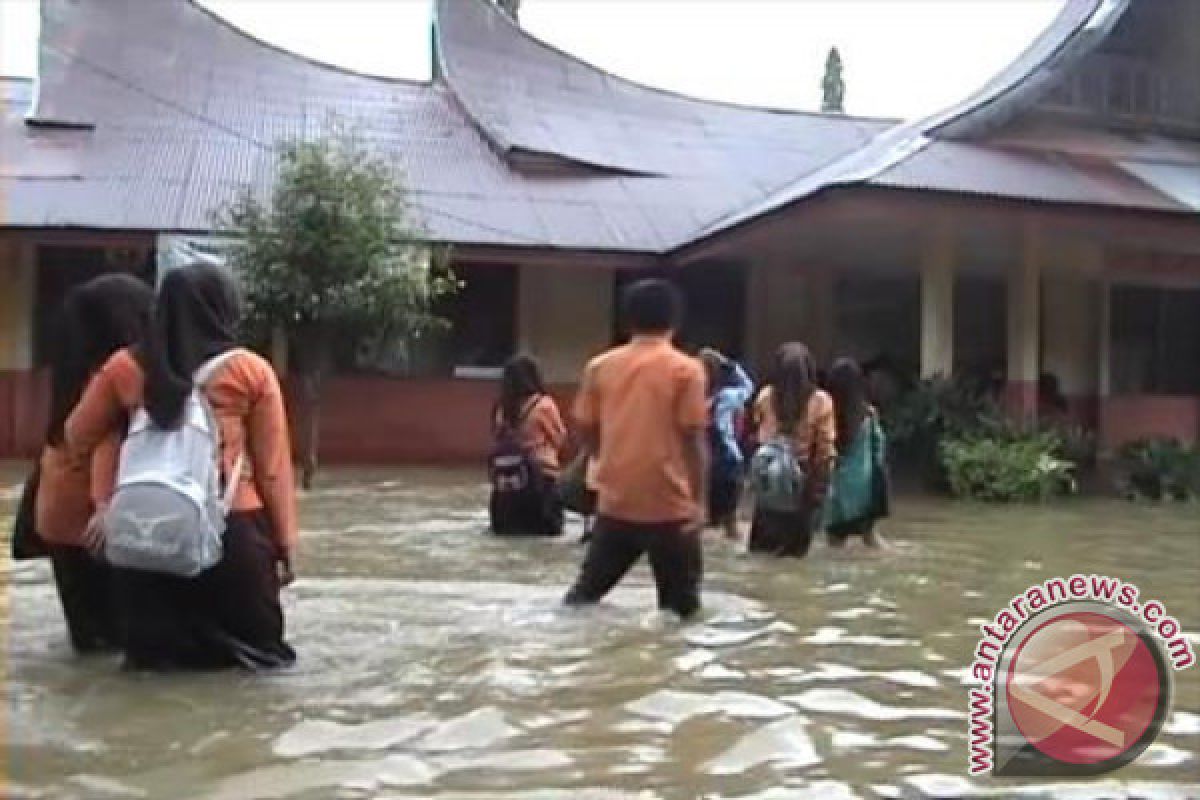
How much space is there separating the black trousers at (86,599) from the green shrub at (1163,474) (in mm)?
12189

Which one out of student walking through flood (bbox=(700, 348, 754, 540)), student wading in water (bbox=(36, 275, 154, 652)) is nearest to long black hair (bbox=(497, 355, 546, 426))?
student walking through flood (bbox=(700, 348, 754, 540))

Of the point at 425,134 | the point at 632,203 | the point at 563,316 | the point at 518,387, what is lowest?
the point at 518,387

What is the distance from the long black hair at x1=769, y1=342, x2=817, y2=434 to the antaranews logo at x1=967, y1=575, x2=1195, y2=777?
2.21 meters

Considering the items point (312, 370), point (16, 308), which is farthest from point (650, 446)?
point (16, 308)

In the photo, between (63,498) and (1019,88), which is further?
(1019,88)

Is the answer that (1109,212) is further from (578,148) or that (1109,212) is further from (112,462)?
(112,462)

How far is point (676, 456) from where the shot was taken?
6562mm

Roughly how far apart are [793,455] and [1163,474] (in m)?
8.04

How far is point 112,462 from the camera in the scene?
5.53 metres

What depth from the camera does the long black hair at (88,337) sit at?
5777 mm

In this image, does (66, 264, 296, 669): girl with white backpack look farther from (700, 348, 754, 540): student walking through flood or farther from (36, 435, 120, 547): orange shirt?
(700, 348, 754, 540): student walking through flood

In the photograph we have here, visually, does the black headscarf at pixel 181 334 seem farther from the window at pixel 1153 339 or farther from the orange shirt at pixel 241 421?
the window at pixel 1153 339

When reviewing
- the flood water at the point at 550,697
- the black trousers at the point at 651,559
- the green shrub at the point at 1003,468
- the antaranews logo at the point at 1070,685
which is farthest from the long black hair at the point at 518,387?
the green shrub at the point at 1003,468

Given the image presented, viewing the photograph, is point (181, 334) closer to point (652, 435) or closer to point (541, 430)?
point (652, 435)
